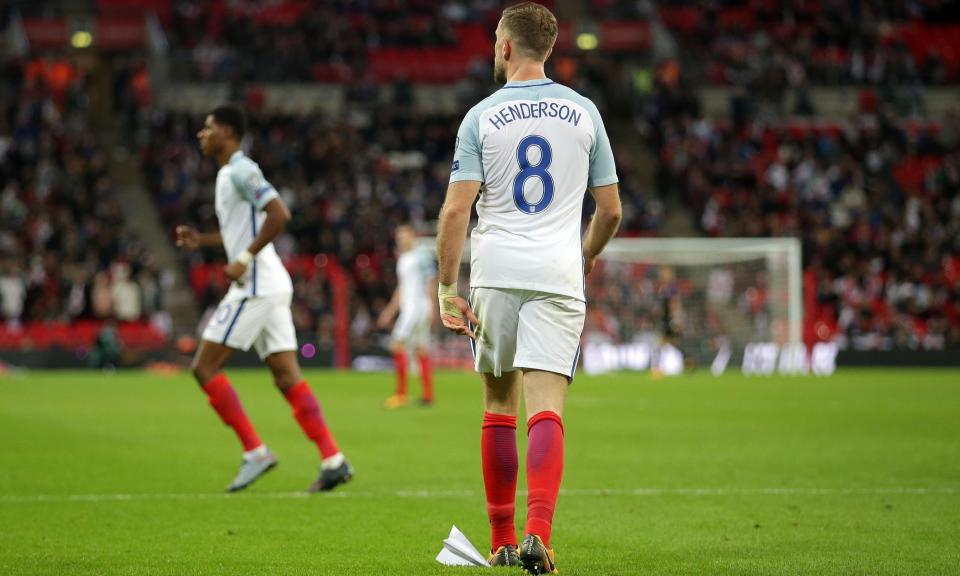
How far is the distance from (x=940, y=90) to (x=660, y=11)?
29.0 ft

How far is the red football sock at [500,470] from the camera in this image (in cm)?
Answer: 596

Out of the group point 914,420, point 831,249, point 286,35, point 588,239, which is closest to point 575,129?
point 588,239

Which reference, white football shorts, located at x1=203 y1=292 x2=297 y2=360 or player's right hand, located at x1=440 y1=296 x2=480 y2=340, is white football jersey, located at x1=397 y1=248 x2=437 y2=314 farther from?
player's right hand, located at x1=440 y1=296 x2=480 y2=340

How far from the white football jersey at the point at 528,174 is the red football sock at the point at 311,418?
3423mm

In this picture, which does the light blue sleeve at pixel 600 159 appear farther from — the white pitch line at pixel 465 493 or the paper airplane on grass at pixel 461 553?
the white pitch line at pixel 465 493

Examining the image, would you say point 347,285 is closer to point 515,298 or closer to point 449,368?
point 449,368

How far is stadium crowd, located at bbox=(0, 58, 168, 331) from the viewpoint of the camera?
29.2 metres

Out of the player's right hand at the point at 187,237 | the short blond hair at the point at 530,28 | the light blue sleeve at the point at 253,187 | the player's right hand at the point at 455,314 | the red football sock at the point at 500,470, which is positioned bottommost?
the red football sock at the point at 500,470

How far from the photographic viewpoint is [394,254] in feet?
103

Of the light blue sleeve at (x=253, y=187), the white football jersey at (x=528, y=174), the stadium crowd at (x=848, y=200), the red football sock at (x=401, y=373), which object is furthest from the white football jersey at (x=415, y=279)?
the white football jersey at (x=528, y=174)

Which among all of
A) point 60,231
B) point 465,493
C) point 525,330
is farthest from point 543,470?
point 60,231

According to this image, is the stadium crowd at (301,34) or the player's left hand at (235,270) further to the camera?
the stadium crowd at (301,34)

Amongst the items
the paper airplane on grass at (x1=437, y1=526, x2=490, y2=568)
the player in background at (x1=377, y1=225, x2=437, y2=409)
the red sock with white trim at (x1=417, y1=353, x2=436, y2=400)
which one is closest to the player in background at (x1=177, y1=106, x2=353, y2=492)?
the paper airplane on grass at (x1=437, y1=526, x2=490, y2=568)

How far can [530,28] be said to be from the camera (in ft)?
19.4
